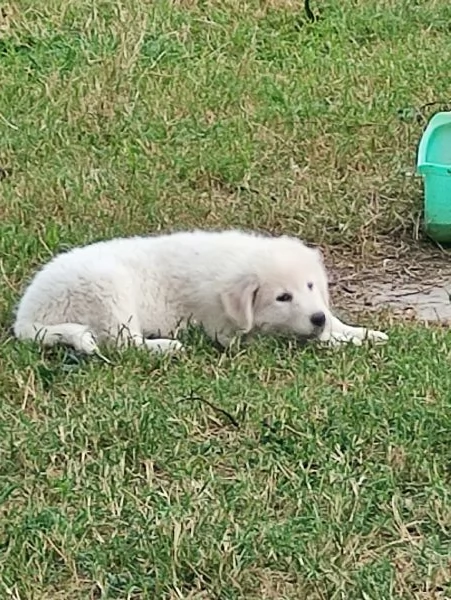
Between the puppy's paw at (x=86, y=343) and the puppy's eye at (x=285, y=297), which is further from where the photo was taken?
the puppy's eye at (x=285, y=297)

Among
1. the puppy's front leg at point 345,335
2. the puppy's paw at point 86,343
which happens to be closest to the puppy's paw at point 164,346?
the puppy's paw at point 86,343

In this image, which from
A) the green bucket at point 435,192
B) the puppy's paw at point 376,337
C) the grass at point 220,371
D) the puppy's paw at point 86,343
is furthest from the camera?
the green bucket at point 435,192

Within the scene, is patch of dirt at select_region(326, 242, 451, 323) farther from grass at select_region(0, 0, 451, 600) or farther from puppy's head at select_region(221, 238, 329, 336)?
Result: puppy's head at select_region(221, 238, 329, 336)

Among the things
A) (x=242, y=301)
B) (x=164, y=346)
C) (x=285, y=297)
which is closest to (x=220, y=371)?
(x=164, y=346)

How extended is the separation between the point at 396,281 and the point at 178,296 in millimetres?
1225

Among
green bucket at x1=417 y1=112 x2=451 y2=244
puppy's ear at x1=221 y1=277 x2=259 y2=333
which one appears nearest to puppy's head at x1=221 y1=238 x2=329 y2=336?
puppy's ear at x1=221 y1=277 x2=259 y2=333

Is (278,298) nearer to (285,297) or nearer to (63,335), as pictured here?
(285,297)

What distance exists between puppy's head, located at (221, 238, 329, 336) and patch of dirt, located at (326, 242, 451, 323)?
557 millimetres

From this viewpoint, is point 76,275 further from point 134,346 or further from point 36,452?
point 36,452

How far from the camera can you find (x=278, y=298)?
5.42 meters

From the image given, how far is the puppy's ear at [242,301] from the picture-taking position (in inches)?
210

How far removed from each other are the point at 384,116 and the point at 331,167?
2.47 ft

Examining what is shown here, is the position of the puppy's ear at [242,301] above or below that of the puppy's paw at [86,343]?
above

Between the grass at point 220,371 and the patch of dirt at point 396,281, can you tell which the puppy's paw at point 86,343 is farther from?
the patch of dirt at point 396,281
